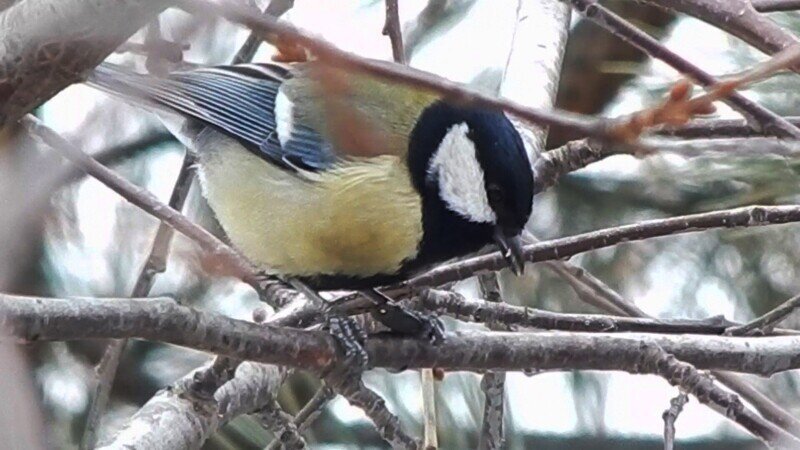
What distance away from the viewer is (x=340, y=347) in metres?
1.25

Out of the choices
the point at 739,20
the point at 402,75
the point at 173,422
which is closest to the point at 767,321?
the point at 739,20

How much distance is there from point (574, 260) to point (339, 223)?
2.68 ft

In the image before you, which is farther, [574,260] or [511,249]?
[574,260]

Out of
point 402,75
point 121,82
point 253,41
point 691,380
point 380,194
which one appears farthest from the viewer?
point 253,41

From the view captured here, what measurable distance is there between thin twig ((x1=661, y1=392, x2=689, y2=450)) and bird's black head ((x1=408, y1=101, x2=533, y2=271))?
0.29 meters

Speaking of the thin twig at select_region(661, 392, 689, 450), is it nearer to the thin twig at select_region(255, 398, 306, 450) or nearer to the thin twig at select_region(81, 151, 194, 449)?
the thin twig at select_region(255, 398, 306, 450)

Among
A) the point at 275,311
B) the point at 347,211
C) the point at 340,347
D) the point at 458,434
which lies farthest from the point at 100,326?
the point at 458,434

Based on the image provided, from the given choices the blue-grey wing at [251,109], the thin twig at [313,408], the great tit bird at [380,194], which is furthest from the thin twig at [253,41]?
the thin twig at [313,408]

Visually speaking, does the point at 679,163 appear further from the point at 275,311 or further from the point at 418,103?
the point at 275,311

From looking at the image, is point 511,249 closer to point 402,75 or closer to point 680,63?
point 680,63

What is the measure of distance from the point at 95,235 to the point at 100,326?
3.28 feet

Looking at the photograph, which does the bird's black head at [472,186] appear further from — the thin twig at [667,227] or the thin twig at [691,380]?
the thin twig at [691,380]

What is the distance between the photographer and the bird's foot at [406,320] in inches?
52.1

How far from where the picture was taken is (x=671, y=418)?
1.19 meters
